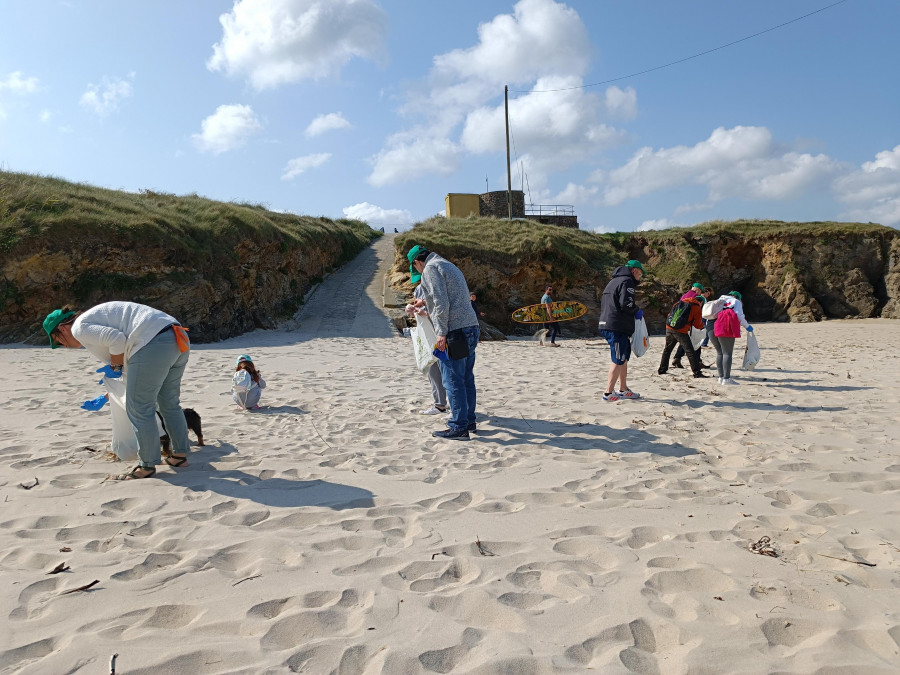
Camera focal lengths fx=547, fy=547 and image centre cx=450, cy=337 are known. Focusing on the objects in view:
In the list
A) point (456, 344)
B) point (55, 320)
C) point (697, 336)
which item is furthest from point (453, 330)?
point (697, 336)

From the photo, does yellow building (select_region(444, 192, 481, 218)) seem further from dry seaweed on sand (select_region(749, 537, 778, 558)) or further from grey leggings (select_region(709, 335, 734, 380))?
dry seaweed on sand (select_region(749, 537, 778, 558))

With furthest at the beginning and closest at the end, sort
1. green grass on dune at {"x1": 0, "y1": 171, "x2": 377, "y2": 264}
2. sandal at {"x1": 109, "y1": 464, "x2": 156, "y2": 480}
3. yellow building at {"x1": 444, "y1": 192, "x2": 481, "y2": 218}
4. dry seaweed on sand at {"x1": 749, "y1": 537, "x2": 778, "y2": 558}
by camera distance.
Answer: yellow building at {"x1": 444, "y1": 192, "x2": 481, "y2": 218} → green grass on dune at {"x1": 0, "y1": 171, "x2": 377, "y2": 264} → sandal at {"x1": 109, "y1": 464, "x2": 156, "y2": 480} → dry seaweed on sand at {"x1": 749, "y1": 537, "x2": 778, "y2": 558}

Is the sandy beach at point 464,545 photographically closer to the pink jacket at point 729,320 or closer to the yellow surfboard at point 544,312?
the pink jacket at point 729,320

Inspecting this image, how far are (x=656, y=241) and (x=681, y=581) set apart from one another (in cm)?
2932

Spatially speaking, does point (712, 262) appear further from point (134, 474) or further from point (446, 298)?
point (134, 474)

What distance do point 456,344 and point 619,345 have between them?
264cm

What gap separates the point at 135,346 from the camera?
4152 millimetres

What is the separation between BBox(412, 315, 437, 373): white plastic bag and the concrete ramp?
1155cm

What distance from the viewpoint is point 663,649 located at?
2.25 meters

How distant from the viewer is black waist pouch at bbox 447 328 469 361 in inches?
211

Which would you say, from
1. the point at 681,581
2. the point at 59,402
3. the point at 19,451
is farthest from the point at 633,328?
the point at 59,402

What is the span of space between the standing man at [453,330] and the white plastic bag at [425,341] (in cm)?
56

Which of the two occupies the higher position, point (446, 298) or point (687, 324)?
point (446, 298)

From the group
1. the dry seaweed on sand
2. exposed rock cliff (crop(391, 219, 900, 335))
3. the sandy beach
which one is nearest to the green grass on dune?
exposed rock cliff (crop(391, 219, 900, 335))
